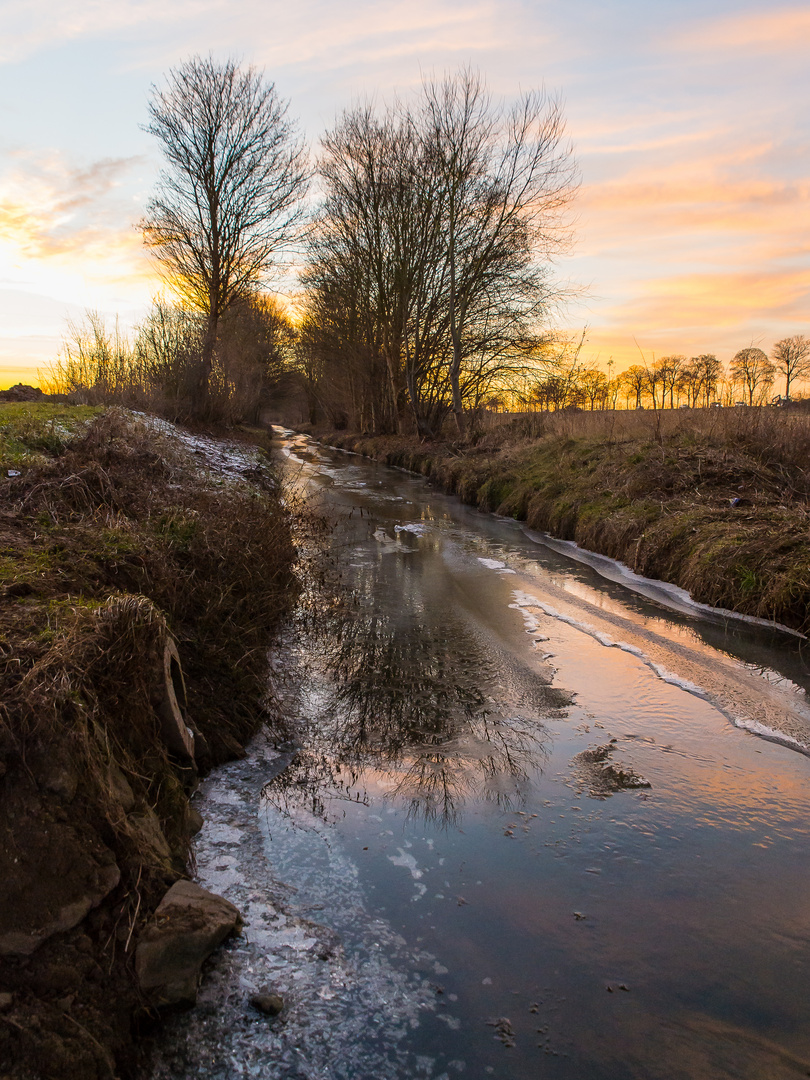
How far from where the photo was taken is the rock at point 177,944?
2.11m

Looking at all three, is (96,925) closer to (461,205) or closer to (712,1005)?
(712,1005)

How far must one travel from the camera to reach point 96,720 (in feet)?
8.43

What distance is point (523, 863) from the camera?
292 centimetres

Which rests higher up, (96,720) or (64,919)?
(96,720)

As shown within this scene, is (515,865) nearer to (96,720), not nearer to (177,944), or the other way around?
(177,944)

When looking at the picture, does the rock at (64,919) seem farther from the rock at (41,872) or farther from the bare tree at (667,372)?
the bare tree at (667,372)

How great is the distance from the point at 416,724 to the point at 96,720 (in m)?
2.11

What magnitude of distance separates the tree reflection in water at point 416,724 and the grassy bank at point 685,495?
9.10ft

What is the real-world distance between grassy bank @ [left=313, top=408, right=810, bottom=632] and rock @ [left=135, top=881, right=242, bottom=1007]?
541 cm

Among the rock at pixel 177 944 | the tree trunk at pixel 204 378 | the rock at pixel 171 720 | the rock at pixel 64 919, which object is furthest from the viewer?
the tree trunk at pixel 204 378

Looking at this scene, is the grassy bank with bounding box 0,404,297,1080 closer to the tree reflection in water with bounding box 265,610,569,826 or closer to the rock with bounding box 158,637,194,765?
the rock with bounding box 158,637,194,765

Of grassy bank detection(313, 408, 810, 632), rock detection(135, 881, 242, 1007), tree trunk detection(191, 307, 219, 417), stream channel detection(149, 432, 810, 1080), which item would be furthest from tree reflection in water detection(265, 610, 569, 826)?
tree trunk detection(191, 307, 219, 417)

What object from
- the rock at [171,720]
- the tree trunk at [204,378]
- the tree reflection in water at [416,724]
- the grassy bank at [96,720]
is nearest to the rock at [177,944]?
the grassy bank at [96,720]

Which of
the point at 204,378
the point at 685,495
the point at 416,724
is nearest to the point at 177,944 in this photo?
the point at 416,724
